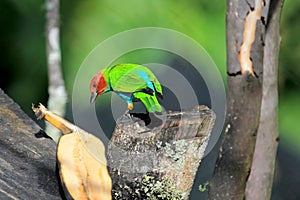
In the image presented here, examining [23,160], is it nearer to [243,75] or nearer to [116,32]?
[243,75]

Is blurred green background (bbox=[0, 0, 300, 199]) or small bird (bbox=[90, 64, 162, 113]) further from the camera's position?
blurred green background (bbox=[0, 0, 300, 199])

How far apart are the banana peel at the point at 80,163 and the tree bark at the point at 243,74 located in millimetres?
261

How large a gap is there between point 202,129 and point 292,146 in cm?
137

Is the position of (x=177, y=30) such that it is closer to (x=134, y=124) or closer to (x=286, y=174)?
(x=286, y=174)

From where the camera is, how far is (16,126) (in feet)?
3.78

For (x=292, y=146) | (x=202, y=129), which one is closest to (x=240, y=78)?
(x=202, y=129)

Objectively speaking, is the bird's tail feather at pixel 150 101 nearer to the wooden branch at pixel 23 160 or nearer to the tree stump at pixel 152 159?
the tree stump at pixel 152 159

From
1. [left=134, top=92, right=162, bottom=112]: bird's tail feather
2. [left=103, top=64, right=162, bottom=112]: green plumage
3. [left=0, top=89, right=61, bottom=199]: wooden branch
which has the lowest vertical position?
[left=0, top=89, right=61, bottom=199]: wooden branch

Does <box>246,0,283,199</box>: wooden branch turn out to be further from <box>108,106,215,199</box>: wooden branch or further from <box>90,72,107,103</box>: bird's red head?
<box>90,72,107,103</box>: bird's red head

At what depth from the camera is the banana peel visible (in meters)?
1.00

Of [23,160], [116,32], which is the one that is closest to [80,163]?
[23,160]

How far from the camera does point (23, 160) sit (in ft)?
3.52

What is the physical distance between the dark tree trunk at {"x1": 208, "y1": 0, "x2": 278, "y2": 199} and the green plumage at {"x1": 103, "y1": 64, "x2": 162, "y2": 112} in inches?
7.3

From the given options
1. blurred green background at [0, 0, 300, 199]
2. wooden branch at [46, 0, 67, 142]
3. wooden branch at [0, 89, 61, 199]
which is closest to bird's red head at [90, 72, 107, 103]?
wooden branch at [0, 89, 61, 199]
